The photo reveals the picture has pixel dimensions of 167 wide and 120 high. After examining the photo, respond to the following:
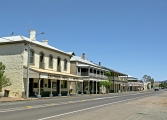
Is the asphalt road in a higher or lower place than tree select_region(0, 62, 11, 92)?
lower

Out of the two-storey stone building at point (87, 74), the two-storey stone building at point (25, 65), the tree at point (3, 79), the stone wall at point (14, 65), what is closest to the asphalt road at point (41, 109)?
the tree at point (3, 79)

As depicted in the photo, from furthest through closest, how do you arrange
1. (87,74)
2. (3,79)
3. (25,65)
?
(87,74) → (25,65) → (3,79)

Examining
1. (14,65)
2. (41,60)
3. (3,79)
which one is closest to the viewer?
(3,79)

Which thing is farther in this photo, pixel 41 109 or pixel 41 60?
pixel 41 60

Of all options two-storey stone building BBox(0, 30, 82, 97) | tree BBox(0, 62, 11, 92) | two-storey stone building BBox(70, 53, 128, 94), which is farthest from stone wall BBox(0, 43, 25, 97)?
two-storey stone building BBox(70, 53, 128, 94)

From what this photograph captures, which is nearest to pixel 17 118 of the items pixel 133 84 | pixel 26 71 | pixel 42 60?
pixel 26 71

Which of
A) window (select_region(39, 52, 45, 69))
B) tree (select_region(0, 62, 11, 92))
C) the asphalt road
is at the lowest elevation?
the asphalt road

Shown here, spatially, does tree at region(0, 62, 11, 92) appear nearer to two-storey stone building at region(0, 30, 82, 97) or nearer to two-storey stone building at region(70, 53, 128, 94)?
two-storey stone building at region(0, 30, 82, 97)

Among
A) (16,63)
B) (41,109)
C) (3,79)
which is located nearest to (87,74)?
(16,63)

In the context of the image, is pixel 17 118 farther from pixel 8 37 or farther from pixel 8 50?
pixel 8 37

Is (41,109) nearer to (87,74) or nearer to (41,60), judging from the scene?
(41,60)

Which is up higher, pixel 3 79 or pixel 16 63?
pixel 16 63

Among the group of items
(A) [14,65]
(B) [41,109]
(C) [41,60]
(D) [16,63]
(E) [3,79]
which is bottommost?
(B) [41,109]

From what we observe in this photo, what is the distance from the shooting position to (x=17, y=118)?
1120 cm
